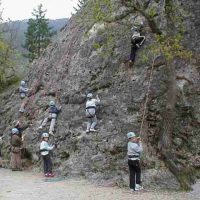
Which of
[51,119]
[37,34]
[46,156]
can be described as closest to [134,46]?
[51,119]

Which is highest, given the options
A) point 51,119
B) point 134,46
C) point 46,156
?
point 134,46

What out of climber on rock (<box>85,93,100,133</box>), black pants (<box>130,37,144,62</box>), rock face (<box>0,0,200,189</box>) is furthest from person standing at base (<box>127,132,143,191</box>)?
black pants (<box>130,37,144,62</box>)

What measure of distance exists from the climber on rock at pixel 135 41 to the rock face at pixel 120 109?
11.7 inches

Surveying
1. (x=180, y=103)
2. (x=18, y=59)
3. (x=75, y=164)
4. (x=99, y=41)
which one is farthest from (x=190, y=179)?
(x=18, y=59)

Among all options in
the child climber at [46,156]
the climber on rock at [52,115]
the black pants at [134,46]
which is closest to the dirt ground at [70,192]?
the child climber at [46,156]

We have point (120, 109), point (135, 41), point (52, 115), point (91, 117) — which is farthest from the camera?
point (52, 115)

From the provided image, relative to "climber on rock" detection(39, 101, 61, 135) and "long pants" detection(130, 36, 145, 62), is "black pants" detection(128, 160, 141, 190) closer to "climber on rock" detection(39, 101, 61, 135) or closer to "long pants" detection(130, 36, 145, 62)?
"climber on rock" detection(39, 101, 61, 135)

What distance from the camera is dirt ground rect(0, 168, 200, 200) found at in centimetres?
1370

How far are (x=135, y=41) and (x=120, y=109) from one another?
3873 millimetres

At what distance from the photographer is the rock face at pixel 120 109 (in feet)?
55.5

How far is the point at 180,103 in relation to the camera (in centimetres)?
1862

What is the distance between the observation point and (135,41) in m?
20.8

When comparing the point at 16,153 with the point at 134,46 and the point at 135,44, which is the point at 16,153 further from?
the point at 135,44

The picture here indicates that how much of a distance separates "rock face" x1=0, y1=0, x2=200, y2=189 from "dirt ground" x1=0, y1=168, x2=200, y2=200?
2.89ft
